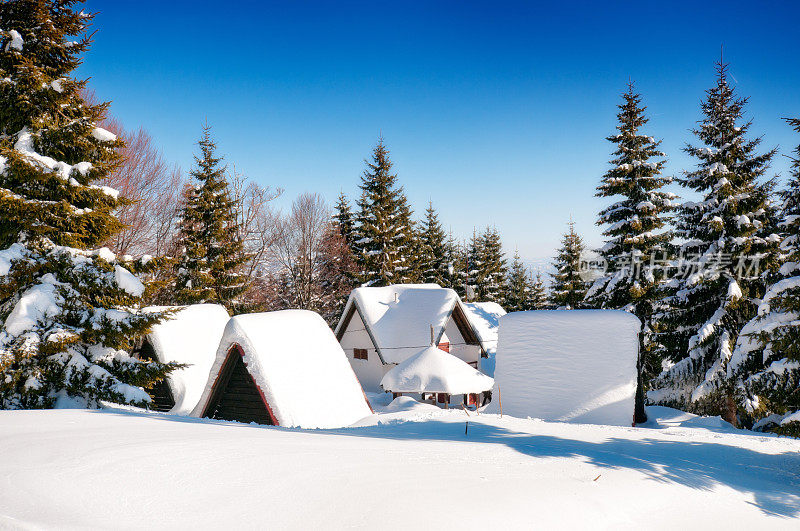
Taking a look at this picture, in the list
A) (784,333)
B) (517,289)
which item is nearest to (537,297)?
(517,289)

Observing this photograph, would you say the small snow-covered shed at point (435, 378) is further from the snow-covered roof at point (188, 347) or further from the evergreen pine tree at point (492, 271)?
the evergreen pine tree at point (492, 271)

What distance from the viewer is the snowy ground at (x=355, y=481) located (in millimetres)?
3643

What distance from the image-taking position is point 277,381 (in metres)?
11.2

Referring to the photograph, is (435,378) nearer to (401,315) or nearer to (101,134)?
(401,315)

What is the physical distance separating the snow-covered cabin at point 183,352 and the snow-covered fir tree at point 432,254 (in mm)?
27462

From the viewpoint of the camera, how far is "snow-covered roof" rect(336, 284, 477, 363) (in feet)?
87.6

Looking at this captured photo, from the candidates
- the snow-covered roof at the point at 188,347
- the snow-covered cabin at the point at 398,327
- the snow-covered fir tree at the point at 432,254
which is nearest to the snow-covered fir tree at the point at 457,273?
the snow-covered fir tree at the point at 432,254

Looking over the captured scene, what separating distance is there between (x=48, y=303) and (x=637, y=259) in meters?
21.9

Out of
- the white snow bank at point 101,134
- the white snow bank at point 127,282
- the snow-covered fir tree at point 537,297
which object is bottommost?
the white snow bank at point 127,282

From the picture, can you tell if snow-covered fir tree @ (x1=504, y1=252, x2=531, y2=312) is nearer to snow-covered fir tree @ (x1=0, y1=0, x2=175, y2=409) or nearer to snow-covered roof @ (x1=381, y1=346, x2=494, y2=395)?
snow-covered roof @ (x1=381, y1=346, x2=494, y2=395)

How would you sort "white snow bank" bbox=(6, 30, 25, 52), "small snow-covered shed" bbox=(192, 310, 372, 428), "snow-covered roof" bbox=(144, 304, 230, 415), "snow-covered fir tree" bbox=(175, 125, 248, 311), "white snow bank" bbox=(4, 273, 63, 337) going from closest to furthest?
"white snow bank" bbox=(4, 273, 63, 337) → "white snow bank" bbox=(6, 30, 25, 52) → "small snow-covered shed" bbox=(192, 310, 372, 428) → "snow-covered roof" bbox=(144, 304, 230, 415) → "snow-covered fir tree" bbox=(175, 125, 248, 311)

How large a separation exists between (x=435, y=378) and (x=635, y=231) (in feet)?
41.6

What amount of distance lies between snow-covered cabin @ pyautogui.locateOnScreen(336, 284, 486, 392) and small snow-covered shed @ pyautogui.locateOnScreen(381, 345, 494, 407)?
9238mm

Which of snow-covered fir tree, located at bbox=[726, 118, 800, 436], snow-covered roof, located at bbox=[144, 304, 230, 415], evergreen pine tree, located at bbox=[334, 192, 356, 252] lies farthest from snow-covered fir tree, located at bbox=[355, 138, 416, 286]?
snow-covered fir tree, located at bbox=[726, 118, 800, 436]
